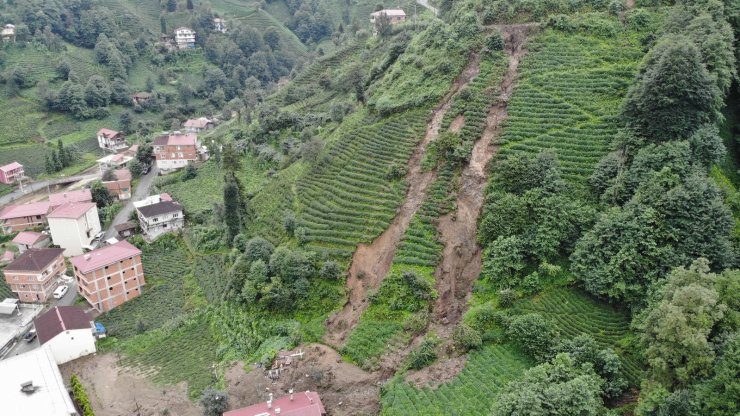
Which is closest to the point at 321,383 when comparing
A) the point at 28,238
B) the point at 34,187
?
the point at 28,238

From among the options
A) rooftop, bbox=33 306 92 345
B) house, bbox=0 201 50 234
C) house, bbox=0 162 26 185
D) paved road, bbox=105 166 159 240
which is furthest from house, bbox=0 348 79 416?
house, bbox=0 162 26 185

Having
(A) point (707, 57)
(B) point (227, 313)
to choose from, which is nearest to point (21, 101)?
(B) point (227, 313)

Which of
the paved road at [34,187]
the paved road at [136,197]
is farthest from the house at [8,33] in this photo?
the paved road at [136,197]

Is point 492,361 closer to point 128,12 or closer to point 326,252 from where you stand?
point 326,252

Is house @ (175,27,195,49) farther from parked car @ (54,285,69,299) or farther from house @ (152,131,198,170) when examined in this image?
parked car @ (54,285,69,299)

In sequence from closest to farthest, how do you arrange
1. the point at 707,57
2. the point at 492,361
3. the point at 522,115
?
1. the point at 492,361
2. the point at 707,57
3. the point at 522,115

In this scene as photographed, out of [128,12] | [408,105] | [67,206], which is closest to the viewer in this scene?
[408,105]

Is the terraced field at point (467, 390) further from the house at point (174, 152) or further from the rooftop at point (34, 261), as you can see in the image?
the house at point (174, 152)

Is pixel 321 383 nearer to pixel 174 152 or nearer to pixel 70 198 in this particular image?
pixel 70 198
